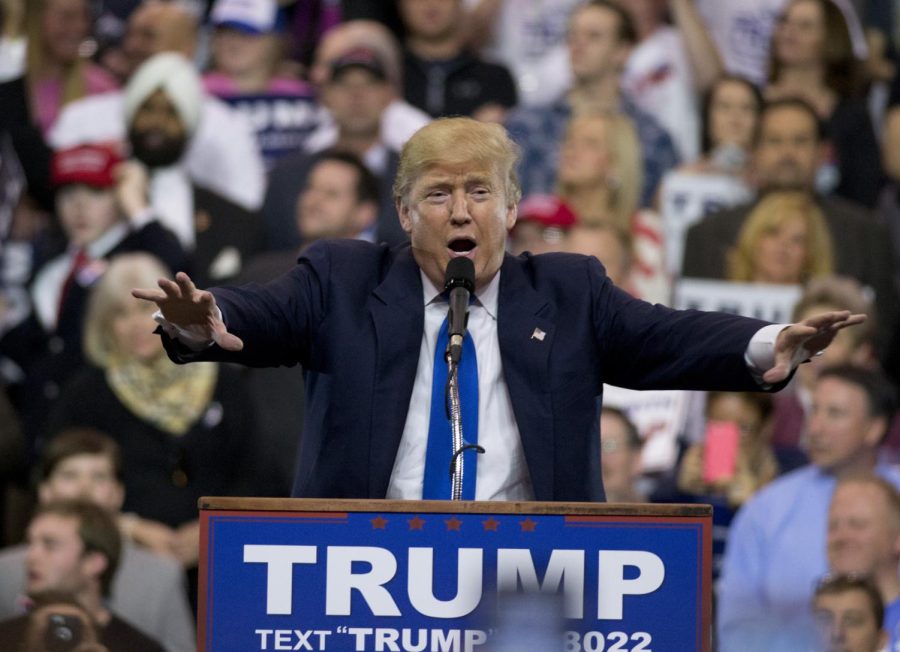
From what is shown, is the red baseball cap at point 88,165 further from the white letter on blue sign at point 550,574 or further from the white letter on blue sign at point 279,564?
the white letter on blue sign at point 550,574

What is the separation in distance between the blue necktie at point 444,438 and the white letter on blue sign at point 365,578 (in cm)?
37

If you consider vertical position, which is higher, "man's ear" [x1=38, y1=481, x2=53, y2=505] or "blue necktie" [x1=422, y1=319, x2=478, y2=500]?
"man's ear" [x1=38, y1=481, x2=53, y2=505]

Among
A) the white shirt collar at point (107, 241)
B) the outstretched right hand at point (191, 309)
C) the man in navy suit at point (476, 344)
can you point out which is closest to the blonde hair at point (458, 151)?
the man in navy suit at point (476, 344)

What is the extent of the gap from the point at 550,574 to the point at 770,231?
4.41m

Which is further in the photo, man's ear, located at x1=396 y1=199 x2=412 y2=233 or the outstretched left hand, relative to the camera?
man's ear, located at x1=396 y1=199 x2=412 y2=233

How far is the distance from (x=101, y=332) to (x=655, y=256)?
7.51ft

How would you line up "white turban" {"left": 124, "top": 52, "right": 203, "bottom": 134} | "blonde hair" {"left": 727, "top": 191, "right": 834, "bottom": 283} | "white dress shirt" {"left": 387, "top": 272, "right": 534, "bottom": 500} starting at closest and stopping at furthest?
1. "white dress shirt" {"left": 387, "top": 272, "right": 534, "bottom": 500}
2. "blonde hair" {"left": 727, "top": 191, "right": 834, "bottom": 283}
3. "white turban" {"left": 124, "top": 52, "right": 203, "bottom": 134}

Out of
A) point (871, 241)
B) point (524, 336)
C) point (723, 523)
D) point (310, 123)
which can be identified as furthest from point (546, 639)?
point (310, 123)

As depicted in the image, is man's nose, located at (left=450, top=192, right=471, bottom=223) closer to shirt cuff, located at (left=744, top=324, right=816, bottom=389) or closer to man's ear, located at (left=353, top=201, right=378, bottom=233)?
shirt cuff, located at (left=744, top=324, right=816, bottom=389)

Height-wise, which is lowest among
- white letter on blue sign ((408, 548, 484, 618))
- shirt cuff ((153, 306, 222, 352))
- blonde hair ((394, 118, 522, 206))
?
white letter on blue sign ((408, 548, 484, 618))

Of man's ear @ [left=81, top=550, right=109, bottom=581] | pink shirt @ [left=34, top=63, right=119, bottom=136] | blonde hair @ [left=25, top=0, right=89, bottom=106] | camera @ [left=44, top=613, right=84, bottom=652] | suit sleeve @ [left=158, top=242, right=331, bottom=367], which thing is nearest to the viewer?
suit sleeve @ [left=158, top=242, right=331, bottom=367]

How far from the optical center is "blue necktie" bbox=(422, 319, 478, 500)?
11.5ft

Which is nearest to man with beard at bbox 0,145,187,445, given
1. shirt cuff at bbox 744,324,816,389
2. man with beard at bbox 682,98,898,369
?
man with beard at bbox 682,98,898,369

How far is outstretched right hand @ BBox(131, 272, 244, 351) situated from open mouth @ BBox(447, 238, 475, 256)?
49 centimetres
